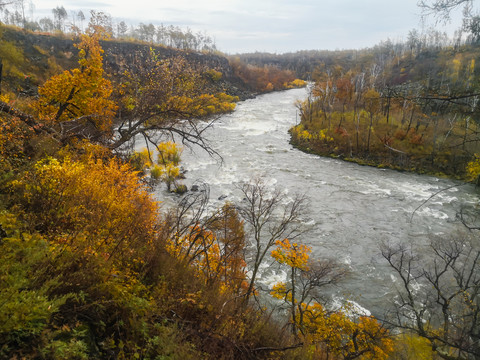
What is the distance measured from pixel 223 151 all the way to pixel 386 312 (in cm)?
2441

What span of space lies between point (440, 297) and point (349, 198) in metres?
11.0

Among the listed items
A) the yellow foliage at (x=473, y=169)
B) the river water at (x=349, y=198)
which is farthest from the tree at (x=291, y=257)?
the yellow foliage at (x=473, y=169)

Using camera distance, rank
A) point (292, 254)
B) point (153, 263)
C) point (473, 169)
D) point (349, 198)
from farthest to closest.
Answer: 1. point (473, 169)
2. point (349, 198)
3. point (292, 254)
4. point (153, 263)

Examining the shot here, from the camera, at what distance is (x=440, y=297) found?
496 inches

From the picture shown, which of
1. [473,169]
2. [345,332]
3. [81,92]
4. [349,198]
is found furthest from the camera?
[473,169]

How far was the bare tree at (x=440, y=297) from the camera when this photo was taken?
411 inches

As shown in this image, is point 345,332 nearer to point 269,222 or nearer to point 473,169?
point 269,222

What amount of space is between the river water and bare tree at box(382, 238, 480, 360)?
919mm

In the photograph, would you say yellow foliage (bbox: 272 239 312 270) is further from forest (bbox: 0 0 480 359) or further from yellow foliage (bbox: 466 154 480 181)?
yellow foliage (bbox: 466 154 480 181)

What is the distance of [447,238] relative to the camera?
1667 centimetres

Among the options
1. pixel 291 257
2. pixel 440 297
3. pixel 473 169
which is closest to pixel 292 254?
pixel 291 257

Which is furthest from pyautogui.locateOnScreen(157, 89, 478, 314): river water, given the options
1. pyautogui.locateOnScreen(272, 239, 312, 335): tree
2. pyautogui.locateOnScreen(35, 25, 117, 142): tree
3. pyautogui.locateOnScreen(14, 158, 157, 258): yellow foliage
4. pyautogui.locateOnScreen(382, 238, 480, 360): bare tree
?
pyautogui.locateOnScreen(35, 25, 117, 142): tree

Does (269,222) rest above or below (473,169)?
below

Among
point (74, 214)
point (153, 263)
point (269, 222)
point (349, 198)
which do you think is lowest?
point (269, 222)
